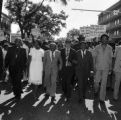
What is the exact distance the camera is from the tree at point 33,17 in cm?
5212

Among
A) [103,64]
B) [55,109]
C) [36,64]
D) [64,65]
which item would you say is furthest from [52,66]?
[55,109]

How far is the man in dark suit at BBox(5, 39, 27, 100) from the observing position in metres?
10.1

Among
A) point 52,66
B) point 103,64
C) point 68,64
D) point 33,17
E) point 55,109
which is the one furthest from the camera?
point 33,17

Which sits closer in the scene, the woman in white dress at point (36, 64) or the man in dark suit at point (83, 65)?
the man in dark suit at point (83, 65)

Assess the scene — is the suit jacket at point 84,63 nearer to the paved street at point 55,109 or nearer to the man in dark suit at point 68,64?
the man in dark suit at point 68,64

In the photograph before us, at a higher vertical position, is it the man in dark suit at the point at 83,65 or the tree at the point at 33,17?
the tree at the point at 33,17

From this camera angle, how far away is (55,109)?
8977 millimetres

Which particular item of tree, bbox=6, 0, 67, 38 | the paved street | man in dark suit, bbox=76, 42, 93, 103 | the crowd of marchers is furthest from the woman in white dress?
tree, bbox=6, 0, 67, 38

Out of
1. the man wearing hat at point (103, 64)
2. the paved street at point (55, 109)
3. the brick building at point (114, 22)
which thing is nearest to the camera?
the paved street at point (55, 109)

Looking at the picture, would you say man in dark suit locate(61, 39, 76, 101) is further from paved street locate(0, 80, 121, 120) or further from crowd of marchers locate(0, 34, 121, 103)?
paved street locate(0, 80, 121, 120)

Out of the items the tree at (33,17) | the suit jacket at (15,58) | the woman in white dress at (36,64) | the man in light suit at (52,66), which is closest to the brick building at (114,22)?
the tree at (33,17)

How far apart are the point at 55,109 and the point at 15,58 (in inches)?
85.4

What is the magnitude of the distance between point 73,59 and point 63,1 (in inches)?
808

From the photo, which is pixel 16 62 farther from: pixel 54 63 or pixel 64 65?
pixel 64 65
